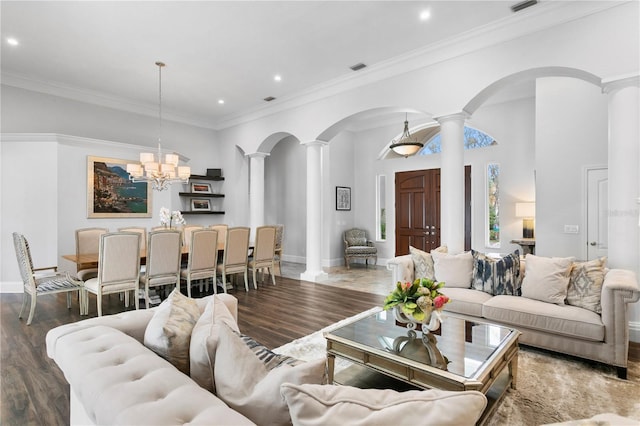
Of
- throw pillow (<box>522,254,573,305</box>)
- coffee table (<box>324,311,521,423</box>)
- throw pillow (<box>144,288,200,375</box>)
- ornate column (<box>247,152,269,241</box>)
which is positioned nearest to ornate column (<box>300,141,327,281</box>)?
ornate column (<box>247,152,269,241</box>)

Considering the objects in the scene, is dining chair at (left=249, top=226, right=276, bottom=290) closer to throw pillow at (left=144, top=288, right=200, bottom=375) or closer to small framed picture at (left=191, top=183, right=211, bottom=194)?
small framed picture at (left=191, top=183, right=211, bottom=194)

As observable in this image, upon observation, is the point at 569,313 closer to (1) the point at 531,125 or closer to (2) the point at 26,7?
(1) the point at 531,125

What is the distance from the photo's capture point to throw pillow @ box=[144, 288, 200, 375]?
Result: 1384mm

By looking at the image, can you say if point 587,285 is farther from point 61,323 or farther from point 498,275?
point 61,323

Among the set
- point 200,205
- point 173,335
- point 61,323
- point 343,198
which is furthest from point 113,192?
point 173,335

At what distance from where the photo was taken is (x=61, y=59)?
4875mm

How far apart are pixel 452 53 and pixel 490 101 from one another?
2.59 metres

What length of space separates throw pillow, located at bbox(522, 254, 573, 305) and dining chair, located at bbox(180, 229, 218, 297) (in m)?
3.89

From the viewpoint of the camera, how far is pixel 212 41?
437 centimetres

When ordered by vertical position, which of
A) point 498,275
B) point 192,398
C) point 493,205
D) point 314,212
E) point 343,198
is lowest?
point 498,275

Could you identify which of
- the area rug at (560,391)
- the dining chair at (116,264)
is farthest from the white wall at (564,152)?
the dining chair at (116,264)

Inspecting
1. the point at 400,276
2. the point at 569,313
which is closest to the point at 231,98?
the point at 400,276

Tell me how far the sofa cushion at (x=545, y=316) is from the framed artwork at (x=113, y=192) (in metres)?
6.19

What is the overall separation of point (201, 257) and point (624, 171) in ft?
16.6
